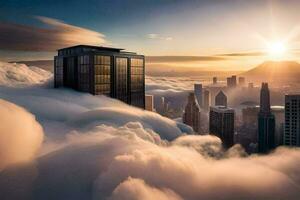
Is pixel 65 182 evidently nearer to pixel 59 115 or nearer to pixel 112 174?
pixel 112 174

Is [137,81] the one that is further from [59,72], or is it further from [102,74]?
[59,72]

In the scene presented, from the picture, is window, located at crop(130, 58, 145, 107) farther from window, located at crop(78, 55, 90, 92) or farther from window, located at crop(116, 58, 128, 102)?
window, located at crop(78, 55, 90, 92)

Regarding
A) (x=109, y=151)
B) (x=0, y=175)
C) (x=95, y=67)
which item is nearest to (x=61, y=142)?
(x=109, y=151)

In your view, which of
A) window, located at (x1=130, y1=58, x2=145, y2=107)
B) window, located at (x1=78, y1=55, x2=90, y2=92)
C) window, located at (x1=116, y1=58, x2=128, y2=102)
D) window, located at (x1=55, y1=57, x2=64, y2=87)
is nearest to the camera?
window, located at (x1=78, y1=55, x2=90, y2=92)

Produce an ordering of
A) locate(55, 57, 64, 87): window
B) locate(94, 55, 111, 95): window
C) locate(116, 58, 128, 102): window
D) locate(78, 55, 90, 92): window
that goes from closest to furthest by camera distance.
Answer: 1. locate(78, 55, 90, 92): window
2. locate(94, 55, 111, 95): window
3. locate(116, 58, 128, 102): window
4. locate(55, 57, 64, 87): window

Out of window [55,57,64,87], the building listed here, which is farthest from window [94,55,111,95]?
window [55,57,64,87]

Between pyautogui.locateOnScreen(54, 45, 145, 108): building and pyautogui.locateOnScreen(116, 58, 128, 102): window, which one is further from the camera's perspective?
pyautogui.locateOnScreen(116, 58, 128, 102): window

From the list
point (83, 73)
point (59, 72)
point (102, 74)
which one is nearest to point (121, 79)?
point (102, 74)

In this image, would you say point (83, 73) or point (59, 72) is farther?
point (59, 72)
